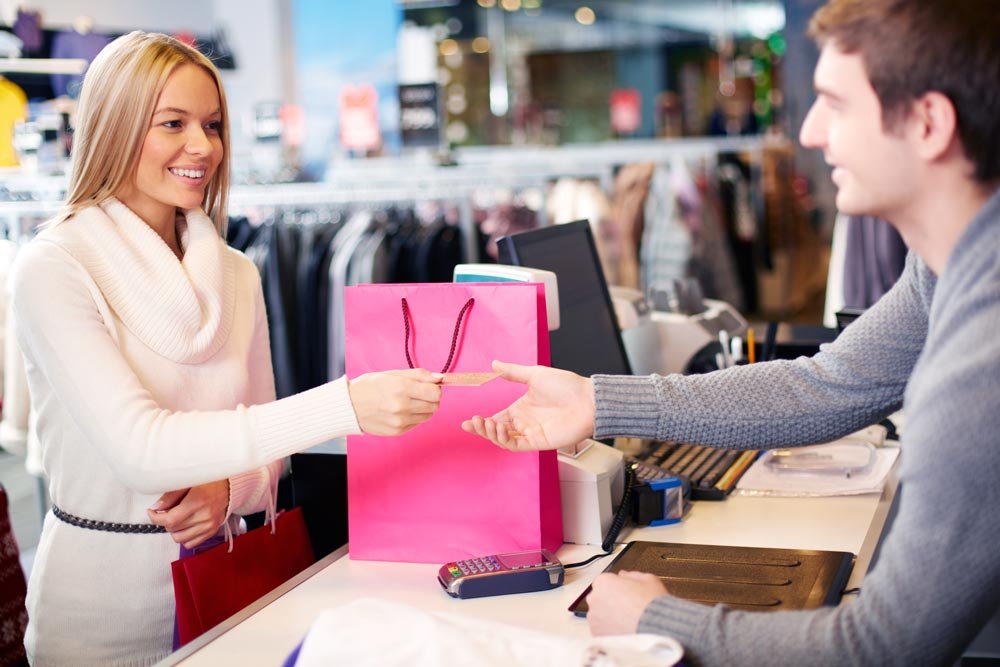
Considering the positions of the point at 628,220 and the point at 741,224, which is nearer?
the point at 628,220

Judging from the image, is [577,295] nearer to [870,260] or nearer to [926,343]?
[926,343]

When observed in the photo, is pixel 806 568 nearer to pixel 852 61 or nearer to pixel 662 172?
pixel 852 61

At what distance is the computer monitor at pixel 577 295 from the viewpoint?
89.6 inches

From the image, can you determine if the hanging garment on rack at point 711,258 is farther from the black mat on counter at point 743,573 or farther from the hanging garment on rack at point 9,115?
the black mat on counter at point 743,573

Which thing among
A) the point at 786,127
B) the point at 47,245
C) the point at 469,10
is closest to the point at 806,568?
the point at 47,245

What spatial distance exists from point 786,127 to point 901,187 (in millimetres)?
8734

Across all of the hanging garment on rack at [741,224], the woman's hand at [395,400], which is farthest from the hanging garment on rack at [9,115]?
the hanging garment on rack at [741,224]

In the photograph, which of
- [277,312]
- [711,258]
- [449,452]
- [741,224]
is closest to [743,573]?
[449,452]

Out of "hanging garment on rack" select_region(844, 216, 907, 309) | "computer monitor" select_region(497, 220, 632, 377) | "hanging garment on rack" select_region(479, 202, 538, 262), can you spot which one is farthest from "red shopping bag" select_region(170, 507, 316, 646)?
"hanging garment on rack" select_region(479, 202, 538, 262)

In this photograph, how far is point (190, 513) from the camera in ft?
6.06

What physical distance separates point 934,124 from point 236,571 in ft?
4.13

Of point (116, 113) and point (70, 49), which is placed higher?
point (70, 49)

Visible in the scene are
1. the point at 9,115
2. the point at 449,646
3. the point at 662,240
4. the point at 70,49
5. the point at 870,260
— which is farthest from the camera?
the point at 662,240

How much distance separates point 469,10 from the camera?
10.7 m
